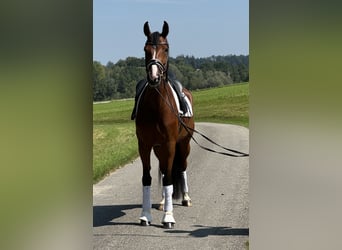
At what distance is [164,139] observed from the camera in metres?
2.56

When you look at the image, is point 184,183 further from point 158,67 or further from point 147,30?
point 147,30

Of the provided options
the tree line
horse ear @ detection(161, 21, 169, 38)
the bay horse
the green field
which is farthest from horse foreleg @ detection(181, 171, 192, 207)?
horse ear @ detection(161, 21, 169, 38)

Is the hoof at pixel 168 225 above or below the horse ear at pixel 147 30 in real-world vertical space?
below

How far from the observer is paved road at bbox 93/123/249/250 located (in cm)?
223

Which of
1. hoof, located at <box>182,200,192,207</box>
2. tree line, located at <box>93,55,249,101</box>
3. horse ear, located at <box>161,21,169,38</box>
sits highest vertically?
horse ear, located at <box>161,21,169,38</box>

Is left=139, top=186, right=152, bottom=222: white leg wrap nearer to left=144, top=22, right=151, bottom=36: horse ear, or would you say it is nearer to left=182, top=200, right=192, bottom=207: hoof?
left=182, top=200, right=192, bottom=207: hoof

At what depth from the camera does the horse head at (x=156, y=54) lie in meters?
2.20

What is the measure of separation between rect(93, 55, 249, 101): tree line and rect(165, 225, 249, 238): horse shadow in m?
0.64

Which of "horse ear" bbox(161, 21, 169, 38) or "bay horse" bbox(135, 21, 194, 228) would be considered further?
"bay horse" bbox(135, 21, 194, 228)

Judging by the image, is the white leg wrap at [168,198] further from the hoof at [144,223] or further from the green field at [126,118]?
the green field at [126,118]

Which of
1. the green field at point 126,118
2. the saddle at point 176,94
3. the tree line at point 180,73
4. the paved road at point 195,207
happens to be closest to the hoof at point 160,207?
the paved road at point 195,207
